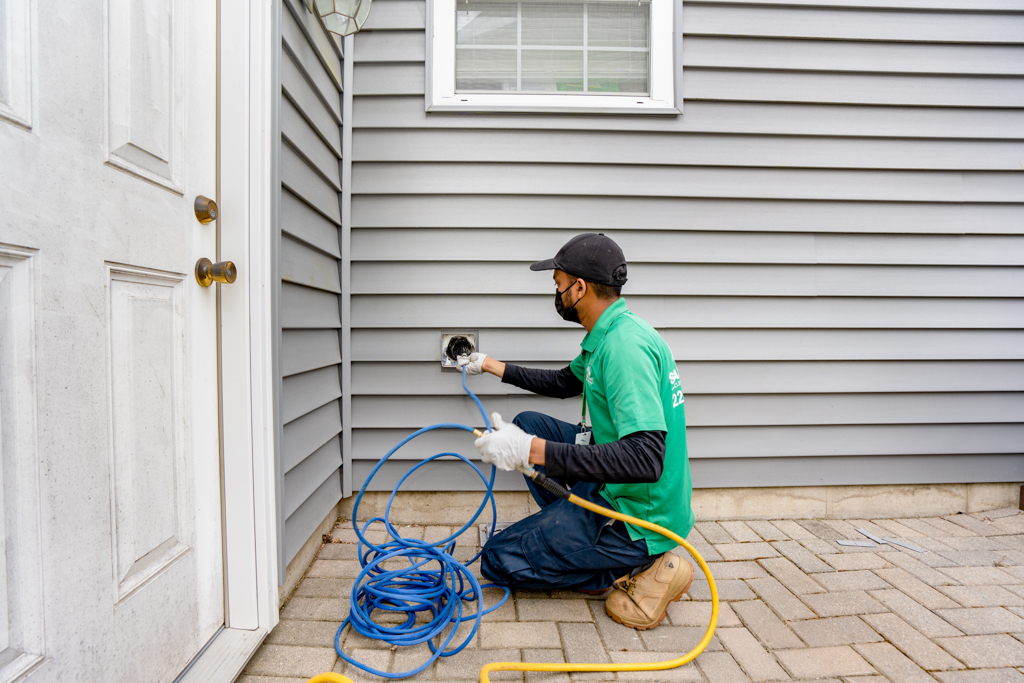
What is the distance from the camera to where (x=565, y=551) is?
1.75 metres

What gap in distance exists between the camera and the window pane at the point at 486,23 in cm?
238

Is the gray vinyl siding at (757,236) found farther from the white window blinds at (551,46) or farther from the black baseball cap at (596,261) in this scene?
the black baseball cap at (596,261)

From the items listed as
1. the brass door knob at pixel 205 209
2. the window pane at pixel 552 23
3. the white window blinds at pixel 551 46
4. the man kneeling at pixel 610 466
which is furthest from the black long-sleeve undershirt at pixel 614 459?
the window pane at pixel 552 23

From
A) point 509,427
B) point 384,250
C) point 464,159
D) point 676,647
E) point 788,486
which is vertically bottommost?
point 676,647

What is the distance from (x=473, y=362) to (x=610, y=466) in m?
0.89

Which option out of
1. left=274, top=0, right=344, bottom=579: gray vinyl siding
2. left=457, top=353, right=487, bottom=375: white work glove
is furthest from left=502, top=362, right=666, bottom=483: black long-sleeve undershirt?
left=274, top=0, right=344, bottom=579: gray vinyl siding

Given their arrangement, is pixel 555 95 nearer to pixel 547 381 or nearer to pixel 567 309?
pixel 567 309

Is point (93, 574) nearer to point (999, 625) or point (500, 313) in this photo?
point (500, 313)

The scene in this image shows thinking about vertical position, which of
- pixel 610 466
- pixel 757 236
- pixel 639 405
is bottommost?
pixel 610 466

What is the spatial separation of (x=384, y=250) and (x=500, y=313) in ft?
1.95

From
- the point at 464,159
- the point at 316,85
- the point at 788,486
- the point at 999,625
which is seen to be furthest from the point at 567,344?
the point at 999,625

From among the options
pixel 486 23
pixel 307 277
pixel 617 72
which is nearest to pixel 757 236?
pixel 617 72

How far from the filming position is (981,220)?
2479 mm

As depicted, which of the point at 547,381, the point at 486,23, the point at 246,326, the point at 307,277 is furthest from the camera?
the point at 486,23
